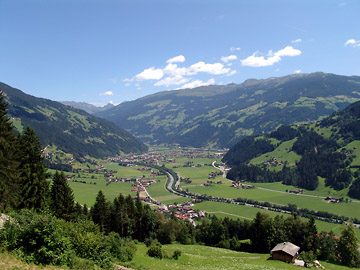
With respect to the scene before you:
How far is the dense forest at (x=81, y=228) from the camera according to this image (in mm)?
19922

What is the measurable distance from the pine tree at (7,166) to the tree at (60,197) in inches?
442

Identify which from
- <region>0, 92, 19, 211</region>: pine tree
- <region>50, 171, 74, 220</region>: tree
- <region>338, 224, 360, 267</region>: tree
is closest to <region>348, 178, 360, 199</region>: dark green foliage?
<region>338, 224, 360, 267</region>: tree

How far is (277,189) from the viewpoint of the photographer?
19325cm

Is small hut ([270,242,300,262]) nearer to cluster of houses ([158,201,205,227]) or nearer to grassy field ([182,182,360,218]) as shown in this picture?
cluster of houses ([158,201,205,227])

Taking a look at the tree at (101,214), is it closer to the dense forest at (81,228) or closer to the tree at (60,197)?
the dense forest at (81,228)

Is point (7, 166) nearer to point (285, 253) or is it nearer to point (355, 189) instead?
point (285, 253)

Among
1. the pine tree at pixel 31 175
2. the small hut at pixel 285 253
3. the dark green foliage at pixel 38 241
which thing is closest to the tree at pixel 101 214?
the pine tree at pixel 31 175

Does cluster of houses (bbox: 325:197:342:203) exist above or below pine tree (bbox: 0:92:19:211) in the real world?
below

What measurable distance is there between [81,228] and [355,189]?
182 metres

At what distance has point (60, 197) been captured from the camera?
4994 cm

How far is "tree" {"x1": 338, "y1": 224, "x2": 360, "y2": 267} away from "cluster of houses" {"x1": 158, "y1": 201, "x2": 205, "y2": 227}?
238ft

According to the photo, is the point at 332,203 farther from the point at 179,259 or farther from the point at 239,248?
the point at 179,259

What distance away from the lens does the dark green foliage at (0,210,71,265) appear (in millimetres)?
19234

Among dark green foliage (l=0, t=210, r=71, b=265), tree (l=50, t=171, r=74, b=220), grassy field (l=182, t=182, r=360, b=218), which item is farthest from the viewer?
grassy field (l=182, t=182, r=360, b=218)
